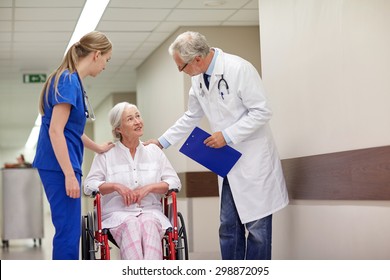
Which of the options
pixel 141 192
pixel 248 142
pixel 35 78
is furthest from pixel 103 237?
pixel 35 78

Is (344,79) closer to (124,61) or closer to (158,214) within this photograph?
(158,214)

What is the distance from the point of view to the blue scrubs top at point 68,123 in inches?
130

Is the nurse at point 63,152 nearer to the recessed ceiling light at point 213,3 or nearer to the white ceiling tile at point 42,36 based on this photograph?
the recessed ceiling light at point 213,3

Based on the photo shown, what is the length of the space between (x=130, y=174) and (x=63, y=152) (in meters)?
0.86

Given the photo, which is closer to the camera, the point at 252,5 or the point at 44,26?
the point at 252,5

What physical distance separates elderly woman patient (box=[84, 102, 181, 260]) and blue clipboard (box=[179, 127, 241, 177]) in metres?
0.18

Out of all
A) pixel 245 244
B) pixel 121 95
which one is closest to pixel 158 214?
pixel 245 244

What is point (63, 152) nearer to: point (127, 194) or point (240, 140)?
point (127, 194)

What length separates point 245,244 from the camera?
4.12 m

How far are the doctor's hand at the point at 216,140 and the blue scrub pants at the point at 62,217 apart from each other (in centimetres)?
93

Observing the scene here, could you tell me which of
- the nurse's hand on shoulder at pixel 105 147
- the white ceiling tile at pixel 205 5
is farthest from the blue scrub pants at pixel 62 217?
the white ceiling tile at pixel 205 5

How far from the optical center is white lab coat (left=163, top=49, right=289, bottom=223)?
3.87 metres

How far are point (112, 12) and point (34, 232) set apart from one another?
374 cm

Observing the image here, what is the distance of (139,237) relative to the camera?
12.2 feet
